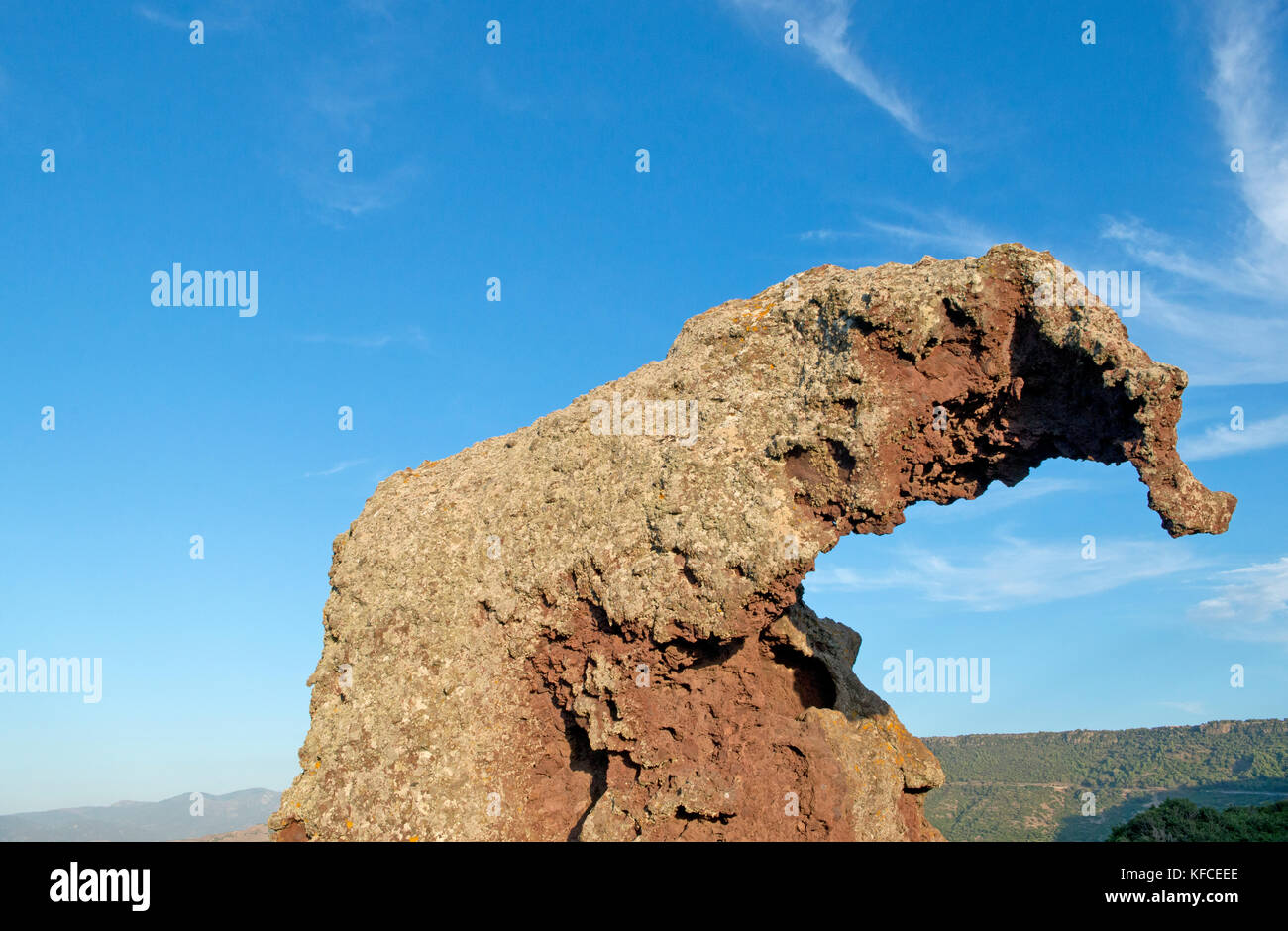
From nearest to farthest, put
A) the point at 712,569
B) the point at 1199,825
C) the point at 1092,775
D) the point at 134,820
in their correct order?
the point at 712,569, the point at 1199,825, the point at 1092,775, the point at 134,820

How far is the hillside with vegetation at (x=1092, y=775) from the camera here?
39.5 m

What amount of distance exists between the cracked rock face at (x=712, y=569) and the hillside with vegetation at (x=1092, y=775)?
101 feet

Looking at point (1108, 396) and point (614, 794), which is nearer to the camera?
point (1108, 396)

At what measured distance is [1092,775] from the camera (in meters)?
46.6

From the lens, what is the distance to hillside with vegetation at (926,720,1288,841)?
39.5 metres

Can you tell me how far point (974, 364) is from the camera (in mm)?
10805

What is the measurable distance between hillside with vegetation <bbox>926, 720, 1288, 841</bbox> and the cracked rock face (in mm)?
30806

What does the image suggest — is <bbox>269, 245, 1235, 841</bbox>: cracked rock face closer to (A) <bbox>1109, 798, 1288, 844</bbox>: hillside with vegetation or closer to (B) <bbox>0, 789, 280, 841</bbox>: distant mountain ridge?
(A) <bbox>1109, 798, 1288, 844</bbox>: hillside with vegetation

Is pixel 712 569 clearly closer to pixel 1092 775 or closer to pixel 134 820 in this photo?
pixel 1092 775

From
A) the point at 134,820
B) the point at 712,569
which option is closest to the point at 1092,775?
the point at 712,569

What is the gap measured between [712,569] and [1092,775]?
45144mm

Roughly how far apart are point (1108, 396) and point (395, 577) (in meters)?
9.18
